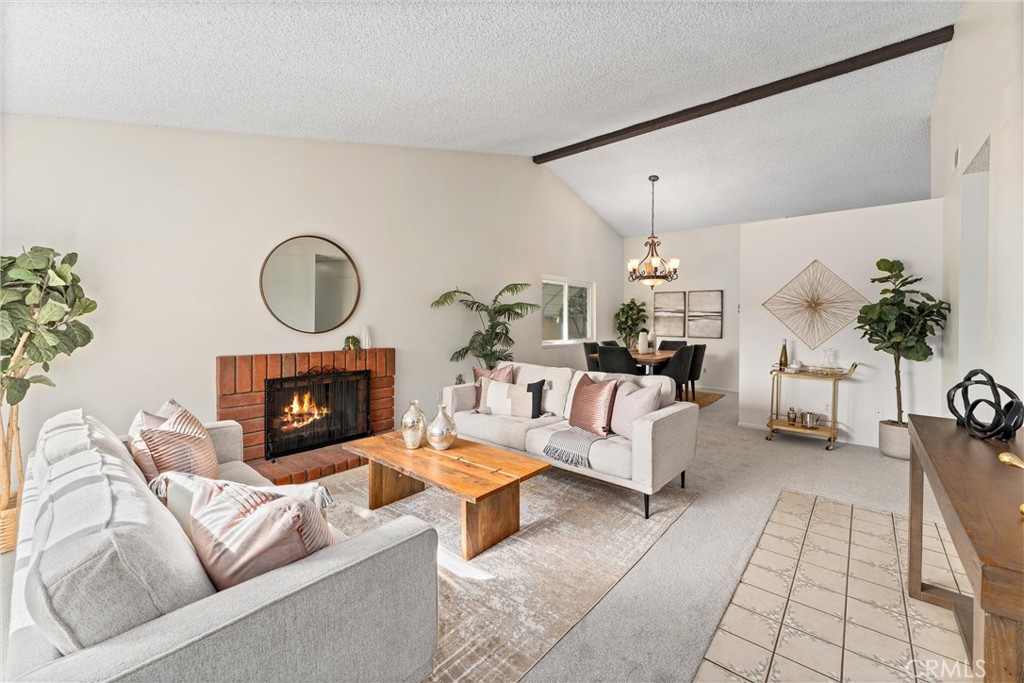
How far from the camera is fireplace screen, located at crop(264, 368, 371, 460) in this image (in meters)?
3.79

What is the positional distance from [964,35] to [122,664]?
4.91 meters

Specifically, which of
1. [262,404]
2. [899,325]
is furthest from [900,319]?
[262,404]

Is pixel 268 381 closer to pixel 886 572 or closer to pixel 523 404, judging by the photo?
pixel 523 404

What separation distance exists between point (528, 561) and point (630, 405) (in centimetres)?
124

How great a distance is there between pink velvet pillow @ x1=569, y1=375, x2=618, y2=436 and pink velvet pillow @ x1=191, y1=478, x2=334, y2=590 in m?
2.21

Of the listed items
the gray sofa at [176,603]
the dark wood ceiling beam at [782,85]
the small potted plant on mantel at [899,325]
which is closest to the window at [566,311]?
the dark wood ceiling beam at [782,85]

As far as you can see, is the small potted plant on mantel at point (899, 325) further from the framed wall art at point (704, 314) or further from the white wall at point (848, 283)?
the framed wall art at point (704, 314)

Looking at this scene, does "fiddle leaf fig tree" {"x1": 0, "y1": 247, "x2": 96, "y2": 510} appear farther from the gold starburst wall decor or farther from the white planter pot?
the white planter pot

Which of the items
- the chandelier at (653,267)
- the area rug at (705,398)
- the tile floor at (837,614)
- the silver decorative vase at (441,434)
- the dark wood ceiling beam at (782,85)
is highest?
the dark wood ceiling beam at (782,85)

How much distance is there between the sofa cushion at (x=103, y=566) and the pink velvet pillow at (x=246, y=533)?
0.04m

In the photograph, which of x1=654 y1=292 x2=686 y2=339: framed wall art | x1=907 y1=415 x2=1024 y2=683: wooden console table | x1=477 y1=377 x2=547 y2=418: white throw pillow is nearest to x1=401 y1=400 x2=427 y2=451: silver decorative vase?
x1=477 y1=377 x2=547 y2=418: white throw pillow

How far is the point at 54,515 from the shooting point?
40.5 inches

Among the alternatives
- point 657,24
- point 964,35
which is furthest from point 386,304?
point 964,35

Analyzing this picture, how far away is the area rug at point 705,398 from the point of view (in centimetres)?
639
